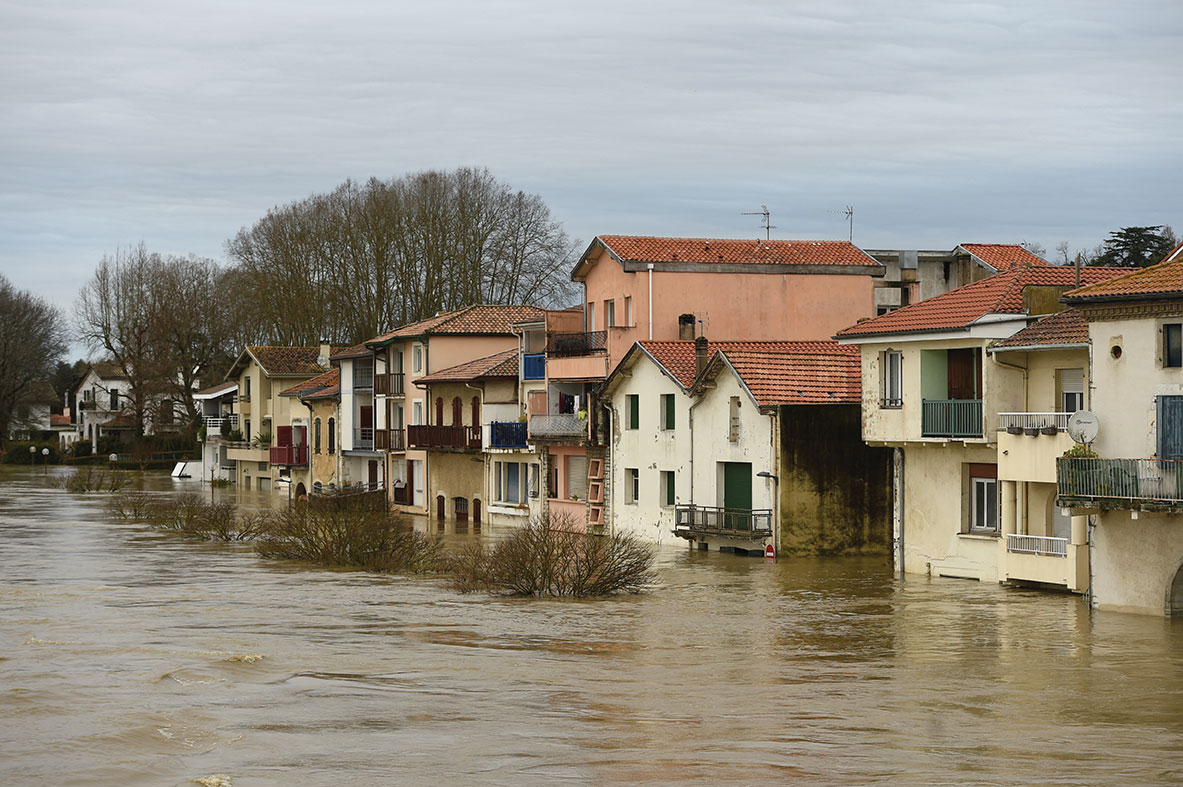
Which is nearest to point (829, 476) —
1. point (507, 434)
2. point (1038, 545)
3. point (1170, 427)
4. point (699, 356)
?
point (699, 356)

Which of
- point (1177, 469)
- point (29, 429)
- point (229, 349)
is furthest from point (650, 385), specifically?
point (29, 429)

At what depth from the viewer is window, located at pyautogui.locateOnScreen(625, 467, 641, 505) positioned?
168ft

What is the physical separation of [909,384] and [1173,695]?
16.0 meters

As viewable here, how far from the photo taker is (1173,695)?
22438mm

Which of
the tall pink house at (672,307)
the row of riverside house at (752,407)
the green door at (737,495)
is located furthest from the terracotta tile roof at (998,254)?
the green door at (737,495)

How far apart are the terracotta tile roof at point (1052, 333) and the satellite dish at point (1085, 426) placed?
301 centimetres

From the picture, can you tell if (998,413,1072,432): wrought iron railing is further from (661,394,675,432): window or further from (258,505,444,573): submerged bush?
(661,394,675,432): window

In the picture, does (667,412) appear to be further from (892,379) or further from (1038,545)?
(1038,545)

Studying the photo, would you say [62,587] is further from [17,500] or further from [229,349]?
[229,349]

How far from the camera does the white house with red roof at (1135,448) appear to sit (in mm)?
28812

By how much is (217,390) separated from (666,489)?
2241 inches

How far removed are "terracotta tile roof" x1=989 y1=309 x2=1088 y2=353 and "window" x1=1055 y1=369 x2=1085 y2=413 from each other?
3.10ft

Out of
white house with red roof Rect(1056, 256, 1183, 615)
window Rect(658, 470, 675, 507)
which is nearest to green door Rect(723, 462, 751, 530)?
window Rect(658, 470, 675, 507)

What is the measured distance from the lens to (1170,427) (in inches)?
1134
